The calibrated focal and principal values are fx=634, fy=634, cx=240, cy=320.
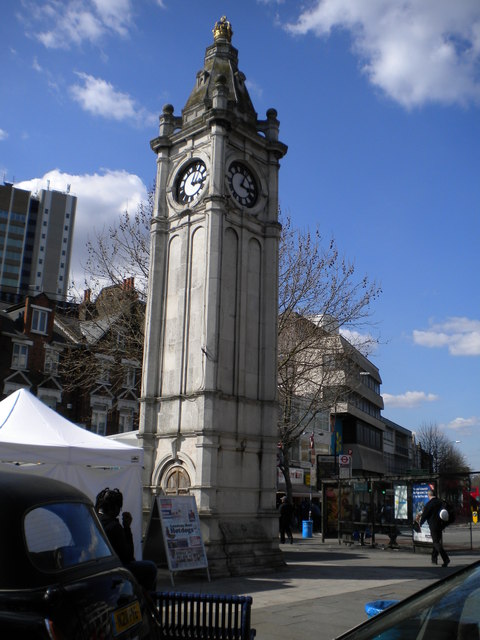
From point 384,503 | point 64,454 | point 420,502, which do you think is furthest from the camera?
point 384,503

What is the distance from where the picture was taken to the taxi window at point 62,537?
395 cm

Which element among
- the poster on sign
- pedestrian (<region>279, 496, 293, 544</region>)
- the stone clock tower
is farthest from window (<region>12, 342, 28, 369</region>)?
the poster on sign

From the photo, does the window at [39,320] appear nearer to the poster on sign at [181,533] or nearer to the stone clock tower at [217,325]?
the stone clock tower at [217,325]

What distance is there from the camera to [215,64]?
58.4 ft

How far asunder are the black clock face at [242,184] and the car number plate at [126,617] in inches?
492

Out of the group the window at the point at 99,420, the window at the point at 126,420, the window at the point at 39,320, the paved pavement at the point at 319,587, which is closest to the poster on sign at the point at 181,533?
the paved pavement at the point at 319,587

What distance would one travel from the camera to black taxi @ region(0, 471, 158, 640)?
3.54 meters

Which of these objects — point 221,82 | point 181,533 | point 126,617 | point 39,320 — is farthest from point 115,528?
point 39,320

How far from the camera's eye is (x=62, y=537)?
430cm

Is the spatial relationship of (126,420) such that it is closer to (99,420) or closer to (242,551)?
(99,420)

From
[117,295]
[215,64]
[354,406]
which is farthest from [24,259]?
Result: [215,64]

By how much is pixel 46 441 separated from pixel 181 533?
316cm

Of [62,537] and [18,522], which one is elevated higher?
[18,522]

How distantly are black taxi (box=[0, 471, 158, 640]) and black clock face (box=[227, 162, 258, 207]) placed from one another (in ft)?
39.5
